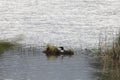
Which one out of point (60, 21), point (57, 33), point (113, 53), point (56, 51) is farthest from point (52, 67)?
point (60, 21)

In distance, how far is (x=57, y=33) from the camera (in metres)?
23.6

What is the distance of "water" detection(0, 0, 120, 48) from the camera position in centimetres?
2180

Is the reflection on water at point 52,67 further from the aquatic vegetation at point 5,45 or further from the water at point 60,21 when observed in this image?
the water at point 60,21

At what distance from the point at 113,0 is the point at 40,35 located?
17.9 metres

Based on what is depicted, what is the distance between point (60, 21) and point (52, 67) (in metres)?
13.6

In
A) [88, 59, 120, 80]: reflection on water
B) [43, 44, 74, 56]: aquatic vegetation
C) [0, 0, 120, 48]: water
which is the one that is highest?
[0, 0, 120, 48]: water

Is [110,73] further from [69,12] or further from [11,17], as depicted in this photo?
[69,12]

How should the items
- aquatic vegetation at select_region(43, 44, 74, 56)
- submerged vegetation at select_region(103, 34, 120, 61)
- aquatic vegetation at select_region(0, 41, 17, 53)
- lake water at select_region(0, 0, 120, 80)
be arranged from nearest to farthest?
1. lake water at select_region(0, 0, 120, 80)
2. submerged vegetation at select_region(103, 34, 120, 61)
3. aquatic vegetation at select_region(43, 44, 74, 56)
4. aquatic vegetation at select_region(0, 41, 17, 53)

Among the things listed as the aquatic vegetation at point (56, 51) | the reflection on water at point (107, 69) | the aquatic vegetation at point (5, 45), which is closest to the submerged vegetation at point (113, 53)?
the reflection on water at point (107, 69)

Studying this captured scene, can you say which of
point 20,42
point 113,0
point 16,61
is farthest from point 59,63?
point 113,0

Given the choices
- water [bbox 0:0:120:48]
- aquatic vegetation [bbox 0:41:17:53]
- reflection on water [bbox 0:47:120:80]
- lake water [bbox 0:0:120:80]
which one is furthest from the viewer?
water [bbox 0:0:120:48]

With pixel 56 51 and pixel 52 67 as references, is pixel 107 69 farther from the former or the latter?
pixel 56 51

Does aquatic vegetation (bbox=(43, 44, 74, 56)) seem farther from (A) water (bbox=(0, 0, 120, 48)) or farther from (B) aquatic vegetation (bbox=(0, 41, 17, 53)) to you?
(A) water (bbox=(0, 0, 120, 48))

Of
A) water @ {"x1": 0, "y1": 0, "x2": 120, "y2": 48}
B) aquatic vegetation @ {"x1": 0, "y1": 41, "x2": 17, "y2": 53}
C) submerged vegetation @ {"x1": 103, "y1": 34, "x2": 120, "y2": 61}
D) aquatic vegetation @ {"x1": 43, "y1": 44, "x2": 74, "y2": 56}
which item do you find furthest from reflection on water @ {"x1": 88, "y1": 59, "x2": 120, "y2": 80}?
water @ {"x1": 0, "y1": 0, "x2": 120, "y2": 48}
